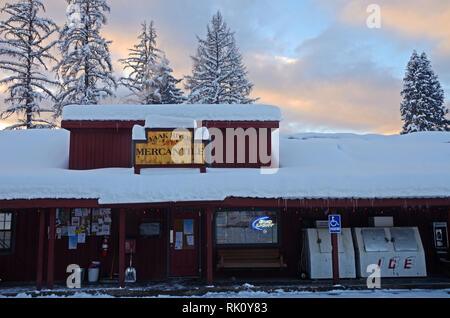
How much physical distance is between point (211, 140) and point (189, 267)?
178 inches

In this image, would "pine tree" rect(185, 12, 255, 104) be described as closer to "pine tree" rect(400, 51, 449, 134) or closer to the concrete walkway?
"pine tree" rect(400, 51, 449, 134)

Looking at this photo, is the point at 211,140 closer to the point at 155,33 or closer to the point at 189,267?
the point at 189,267

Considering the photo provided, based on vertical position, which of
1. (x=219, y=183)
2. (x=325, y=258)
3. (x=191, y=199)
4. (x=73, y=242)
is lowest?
(x=325, y=258)

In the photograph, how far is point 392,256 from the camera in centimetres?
1117

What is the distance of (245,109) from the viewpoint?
13.3 m

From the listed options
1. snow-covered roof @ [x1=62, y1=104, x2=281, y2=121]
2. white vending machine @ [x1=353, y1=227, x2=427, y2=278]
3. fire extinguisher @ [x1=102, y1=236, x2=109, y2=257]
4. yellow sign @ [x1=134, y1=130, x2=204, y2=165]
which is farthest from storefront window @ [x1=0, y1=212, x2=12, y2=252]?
white vending machine @ [x1=353, y1=227, x2=427, y2=278]

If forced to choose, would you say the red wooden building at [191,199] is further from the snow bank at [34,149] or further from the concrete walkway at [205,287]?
the concrete walkway at [205,287]

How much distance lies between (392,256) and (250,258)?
4.42 meters

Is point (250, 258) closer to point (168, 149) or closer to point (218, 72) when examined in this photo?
point (168, 149)

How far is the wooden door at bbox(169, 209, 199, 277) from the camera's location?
1183 cm

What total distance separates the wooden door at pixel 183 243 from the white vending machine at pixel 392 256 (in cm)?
525

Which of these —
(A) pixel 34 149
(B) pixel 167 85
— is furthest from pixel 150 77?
(A) pixel 34 149

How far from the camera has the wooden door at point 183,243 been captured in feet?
38.8
